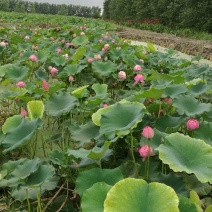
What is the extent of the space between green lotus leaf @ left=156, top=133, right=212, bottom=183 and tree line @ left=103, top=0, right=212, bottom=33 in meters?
10.9

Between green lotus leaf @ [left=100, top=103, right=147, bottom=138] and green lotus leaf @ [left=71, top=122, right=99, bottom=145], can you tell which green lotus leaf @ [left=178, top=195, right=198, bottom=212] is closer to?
green lotus leaf @ [left=100, top=103, right=147, bottom=138]

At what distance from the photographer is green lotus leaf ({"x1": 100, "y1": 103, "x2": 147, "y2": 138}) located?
1.11m

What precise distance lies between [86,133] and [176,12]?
13.1 m

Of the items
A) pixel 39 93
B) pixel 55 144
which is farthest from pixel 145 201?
pixel 39 93

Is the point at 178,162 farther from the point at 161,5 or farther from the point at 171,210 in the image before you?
the point at 161,5

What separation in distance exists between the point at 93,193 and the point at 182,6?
43.8ft

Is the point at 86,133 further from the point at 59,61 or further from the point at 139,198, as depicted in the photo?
the point at 59,61

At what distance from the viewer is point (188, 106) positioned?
140 centimetres

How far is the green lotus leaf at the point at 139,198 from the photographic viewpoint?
2.56ft

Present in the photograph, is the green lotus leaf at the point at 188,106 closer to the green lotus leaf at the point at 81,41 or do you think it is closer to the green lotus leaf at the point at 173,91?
the green lotus leaf at the point at 173,91

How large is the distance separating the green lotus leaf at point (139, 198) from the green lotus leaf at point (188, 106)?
1.87ft

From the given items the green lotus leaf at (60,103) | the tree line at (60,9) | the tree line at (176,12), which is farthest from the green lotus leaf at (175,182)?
the tree line at (60,9)

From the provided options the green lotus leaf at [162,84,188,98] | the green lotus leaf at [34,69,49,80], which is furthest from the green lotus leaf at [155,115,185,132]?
the green lotus leaf at [34,69,49,80]

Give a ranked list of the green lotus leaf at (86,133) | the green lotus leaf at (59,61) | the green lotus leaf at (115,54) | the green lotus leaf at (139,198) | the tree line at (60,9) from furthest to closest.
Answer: the tree line at (60,9)
the green lotus leaf at (115,54)
the green lotus leaf at (59,61)
the green lotus leaf at (86,133)
the green lotus leaf at (139,198)
